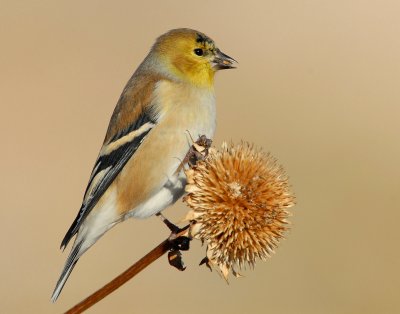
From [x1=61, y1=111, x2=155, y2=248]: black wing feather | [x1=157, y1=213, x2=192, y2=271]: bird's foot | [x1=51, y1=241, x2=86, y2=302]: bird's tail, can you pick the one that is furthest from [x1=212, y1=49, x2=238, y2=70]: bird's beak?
[x1=157, y1=213, x2=192, y2=271]: bird's foot

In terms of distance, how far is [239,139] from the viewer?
1067cm

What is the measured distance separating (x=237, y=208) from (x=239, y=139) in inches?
283

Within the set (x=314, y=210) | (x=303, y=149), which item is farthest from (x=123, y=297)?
(x=303, y=149)

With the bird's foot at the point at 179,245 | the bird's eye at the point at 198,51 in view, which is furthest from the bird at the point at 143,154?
the bird's foot at the point at 179,245

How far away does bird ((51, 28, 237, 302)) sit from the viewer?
4.50 metres

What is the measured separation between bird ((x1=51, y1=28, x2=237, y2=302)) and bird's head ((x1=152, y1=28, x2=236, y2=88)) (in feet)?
0.43

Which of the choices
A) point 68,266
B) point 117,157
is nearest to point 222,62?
point 117,157

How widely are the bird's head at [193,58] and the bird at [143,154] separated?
0.13m

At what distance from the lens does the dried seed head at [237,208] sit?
3492mm

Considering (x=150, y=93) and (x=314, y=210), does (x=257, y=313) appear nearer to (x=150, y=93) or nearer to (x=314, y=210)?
(x=314, y=210)

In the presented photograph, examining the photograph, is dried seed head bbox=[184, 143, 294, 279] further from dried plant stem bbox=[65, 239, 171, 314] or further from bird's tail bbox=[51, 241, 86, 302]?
bird's tail bbox=[51, 241, 86, 302]

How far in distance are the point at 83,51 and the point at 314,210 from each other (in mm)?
6337

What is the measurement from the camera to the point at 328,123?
42.3ft

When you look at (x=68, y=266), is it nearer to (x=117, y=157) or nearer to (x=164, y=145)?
(x=117, y=157)
